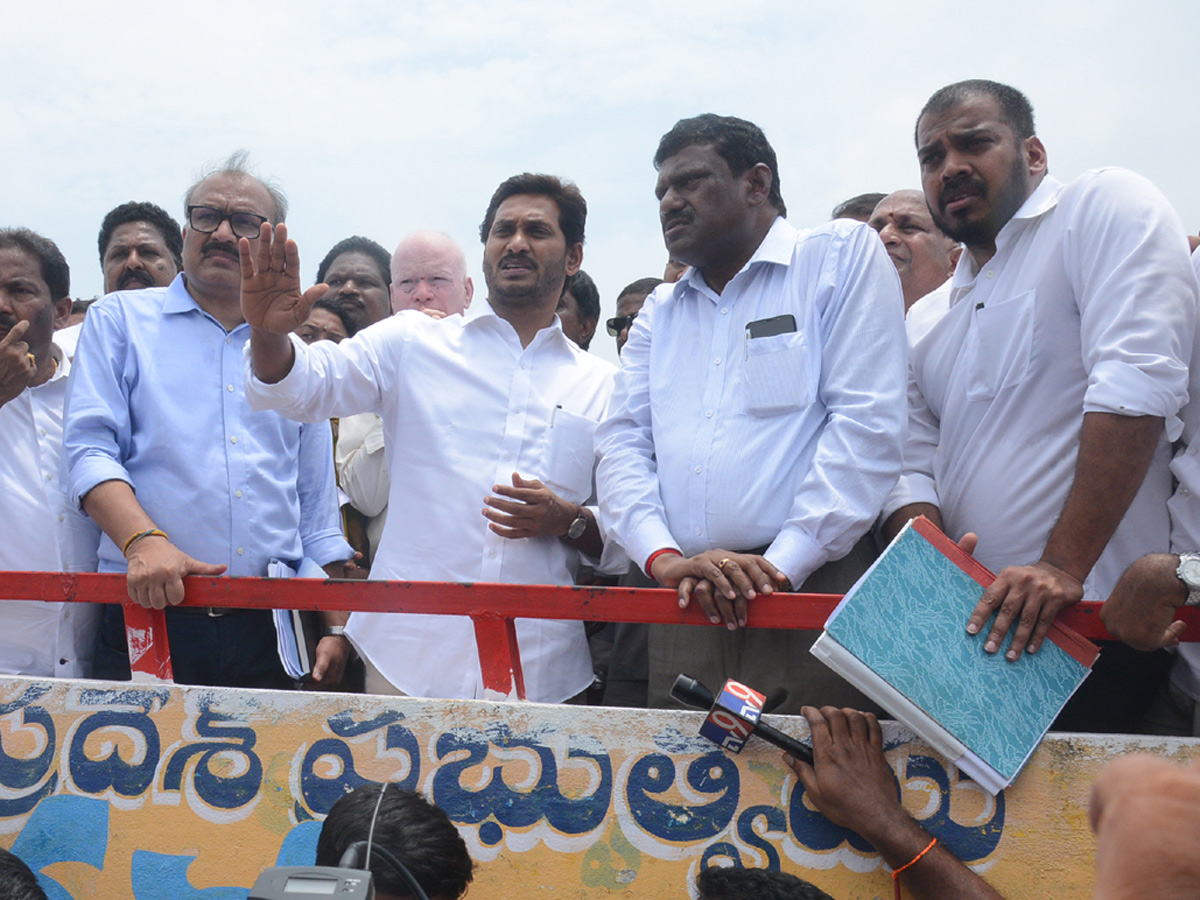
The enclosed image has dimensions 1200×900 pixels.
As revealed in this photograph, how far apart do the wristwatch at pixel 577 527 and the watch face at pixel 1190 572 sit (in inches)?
65.4

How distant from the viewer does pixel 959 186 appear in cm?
290

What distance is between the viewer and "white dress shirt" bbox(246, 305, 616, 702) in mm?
3078

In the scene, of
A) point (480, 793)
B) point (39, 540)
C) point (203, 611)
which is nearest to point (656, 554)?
point (480, 793)

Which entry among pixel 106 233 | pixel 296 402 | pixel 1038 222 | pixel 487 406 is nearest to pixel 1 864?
pixel 296 402

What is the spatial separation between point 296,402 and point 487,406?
0.62m

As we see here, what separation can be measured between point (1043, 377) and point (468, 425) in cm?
171

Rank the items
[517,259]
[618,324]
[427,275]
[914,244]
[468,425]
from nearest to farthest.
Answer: [468,425] → [517,259] → [914,244] → [427,275] → [618,324]

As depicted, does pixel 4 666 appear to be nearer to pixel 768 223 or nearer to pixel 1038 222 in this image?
pixel 768 223

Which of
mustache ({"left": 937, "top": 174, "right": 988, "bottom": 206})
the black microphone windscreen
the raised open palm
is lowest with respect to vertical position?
the black microphone windscreen

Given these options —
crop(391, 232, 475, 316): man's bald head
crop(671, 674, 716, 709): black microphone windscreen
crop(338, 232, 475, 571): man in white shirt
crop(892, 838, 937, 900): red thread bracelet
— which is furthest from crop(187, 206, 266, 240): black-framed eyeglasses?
crop(892, 838, 937, 900): red thread bracelet

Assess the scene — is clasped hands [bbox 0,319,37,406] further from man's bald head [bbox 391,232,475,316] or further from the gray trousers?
the gray trousers

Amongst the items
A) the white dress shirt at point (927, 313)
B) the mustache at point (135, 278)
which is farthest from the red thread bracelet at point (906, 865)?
the mustache at point (135, 278)

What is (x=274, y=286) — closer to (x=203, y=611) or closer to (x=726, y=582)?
(x=203, y=611)

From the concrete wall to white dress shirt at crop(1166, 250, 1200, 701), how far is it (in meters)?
0.23
